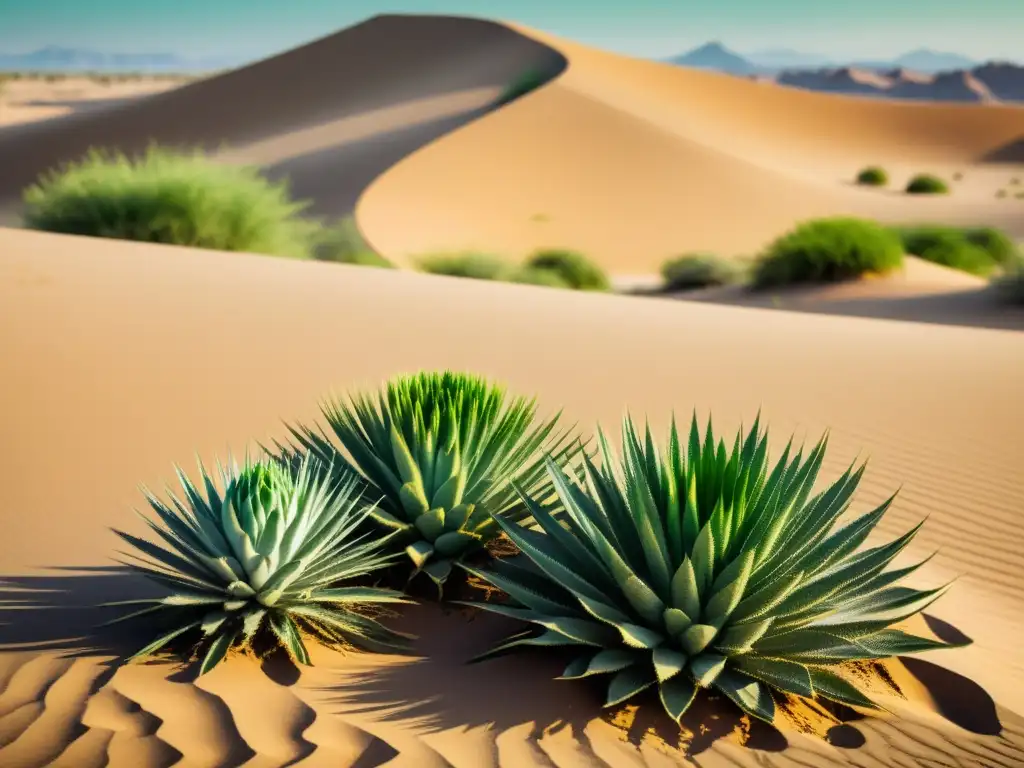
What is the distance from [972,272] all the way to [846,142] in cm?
3244

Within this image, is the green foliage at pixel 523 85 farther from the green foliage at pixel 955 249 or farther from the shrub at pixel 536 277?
the shrub at pixel 536 277

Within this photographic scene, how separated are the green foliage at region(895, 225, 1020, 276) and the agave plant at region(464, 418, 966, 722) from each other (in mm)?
20715

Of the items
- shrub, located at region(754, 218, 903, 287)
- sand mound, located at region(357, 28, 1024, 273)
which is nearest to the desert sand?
shrub, located at region(754, 218, 903, 287)

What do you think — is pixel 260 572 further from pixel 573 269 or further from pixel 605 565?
pixel 573 269

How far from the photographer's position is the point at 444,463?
4066 millimetres

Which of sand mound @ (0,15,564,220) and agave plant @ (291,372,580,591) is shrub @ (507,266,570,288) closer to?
sand mound @ (0,15,564,220)

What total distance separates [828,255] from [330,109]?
104 feet

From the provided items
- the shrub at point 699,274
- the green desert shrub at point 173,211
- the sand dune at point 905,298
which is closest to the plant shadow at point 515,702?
the green desert shrub at point 173,211

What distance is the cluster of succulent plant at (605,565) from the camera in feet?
11.1

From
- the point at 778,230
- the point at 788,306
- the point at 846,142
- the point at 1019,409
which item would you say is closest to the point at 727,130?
the point at 846,142

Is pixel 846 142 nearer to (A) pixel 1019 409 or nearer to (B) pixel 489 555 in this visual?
(A) pixel 1019 409

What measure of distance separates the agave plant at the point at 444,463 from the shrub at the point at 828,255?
15230mm

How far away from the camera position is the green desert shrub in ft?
48.1

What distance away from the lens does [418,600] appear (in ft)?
13.5
